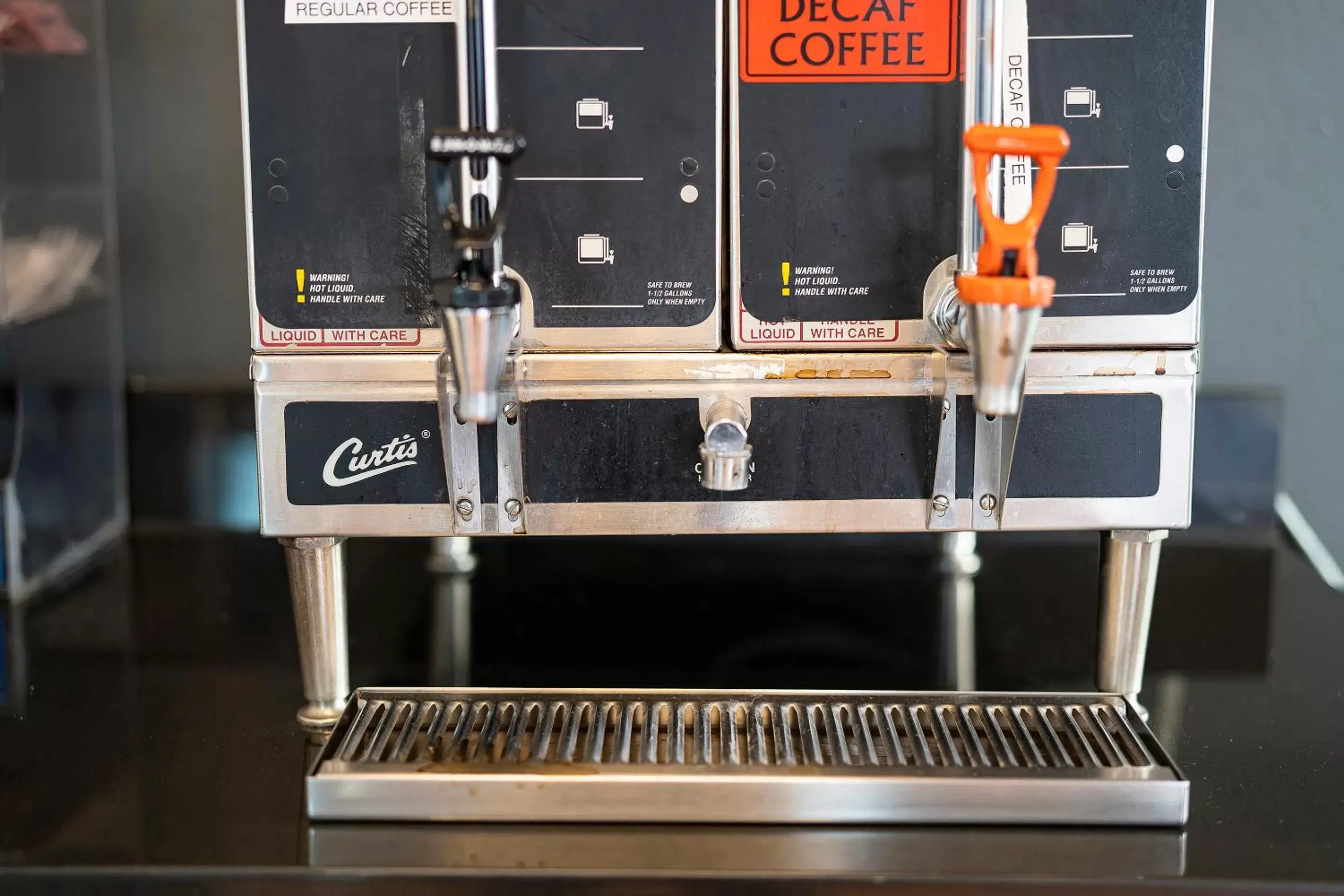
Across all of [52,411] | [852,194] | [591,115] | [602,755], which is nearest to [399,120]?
[591,115]

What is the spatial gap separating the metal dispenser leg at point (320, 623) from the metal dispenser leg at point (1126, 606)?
0.51m

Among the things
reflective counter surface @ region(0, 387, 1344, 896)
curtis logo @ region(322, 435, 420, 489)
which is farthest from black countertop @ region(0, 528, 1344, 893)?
curtis logo @ region(322, 435, 420, 489)

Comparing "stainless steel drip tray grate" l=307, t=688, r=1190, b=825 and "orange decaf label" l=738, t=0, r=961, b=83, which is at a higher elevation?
"orange decaf label" l=738, t=0, r=961, b=83

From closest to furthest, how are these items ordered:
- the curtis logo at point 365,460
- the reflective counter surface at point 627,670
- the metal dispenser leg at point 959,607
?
the reflective counter surface at point 627,670
the curtis logo at point 365,460
the metal dispenser leg at point 959,607

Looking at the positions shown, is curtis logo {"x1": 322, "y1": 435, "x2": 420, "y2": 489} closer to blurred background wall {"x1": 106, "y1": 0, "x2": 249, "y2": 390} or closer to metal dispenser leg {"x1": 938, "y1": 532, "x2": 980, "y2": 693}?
metal dispenser leg {"x1": 938, "y1": 532, "x2": 980, "y2": 693}

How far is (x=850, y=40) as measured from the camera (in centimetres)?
87

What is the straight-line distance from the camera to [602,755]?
0.86 m

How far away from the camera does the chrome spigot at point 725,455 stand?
0.84 meters

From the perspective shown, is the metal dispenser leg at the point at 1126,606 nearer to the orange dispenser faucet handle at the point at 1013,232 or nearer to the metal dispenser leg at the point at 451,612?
the orange dispenser faucet handle at the point at 1013,232

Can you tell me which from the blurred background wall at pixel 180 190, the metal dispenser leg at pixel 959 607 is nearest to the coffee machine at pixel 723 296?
the metal dispenser leg at pixel 959 607

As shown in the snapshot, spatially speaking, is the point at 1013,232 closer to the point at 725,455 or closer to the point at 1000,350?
the point at 1000,350

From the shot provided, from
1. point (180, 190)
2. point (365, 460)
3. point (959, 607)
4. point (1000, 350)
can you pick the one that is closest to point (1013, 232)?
point (1000, 350)

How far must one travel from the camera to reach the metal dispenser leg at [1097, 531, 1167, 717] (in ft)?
3.04

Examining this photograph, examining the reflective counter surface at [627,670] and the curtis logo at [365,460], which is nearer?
the reflective counter surface at [627,670]
